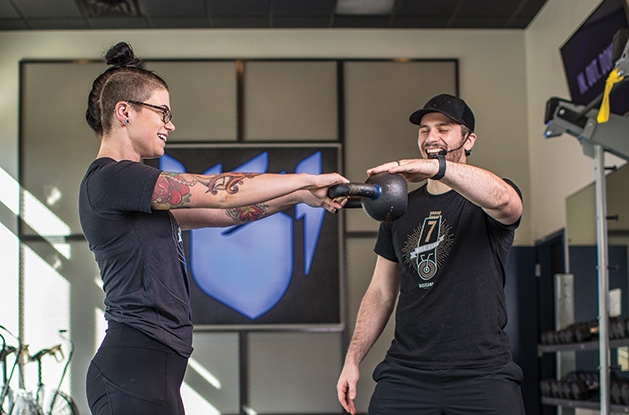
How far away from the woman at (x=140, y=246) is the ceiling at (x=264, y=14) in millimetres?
5119

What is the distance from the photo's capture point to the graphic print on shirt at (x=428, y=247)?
296 cm

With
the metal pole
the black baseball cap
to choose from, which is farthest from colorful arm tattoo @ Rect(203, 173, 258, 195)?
the metal pole

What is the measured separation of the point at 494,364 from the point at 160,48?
5750 millimetres

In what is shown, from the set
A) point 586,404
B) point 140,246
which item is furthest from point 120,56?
point 586,404

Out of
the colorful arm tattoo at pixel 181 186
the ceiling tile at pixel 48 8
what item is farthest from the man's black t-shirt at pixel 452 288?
the ceiling tile at pixel 48 8

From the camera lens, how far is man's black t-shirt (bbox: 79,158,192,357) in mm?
2221

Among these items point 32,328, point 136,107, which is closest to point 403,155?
point 32,328

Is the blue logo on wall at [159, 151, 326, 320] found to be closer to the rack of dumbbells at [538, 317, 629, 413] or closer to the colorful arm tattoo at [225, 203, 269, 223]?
the rack of dumbbells at [538, 317, 629, 413]

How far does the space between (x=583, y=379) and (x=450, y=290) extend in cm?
292

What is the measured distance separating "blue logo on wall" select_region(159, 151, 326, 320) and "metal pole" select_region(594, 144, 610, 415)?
3.05 meters

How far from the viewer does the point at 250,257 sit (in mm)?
7551

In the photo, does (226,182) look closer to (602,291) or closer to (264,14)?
(602,291)

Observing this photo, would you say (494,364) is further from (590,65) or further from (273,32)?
(273,32)

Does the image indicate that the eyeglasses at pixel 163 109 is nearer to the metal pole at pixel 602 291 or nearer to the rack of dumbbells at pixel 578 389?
the metal pole at pixel 602 291
